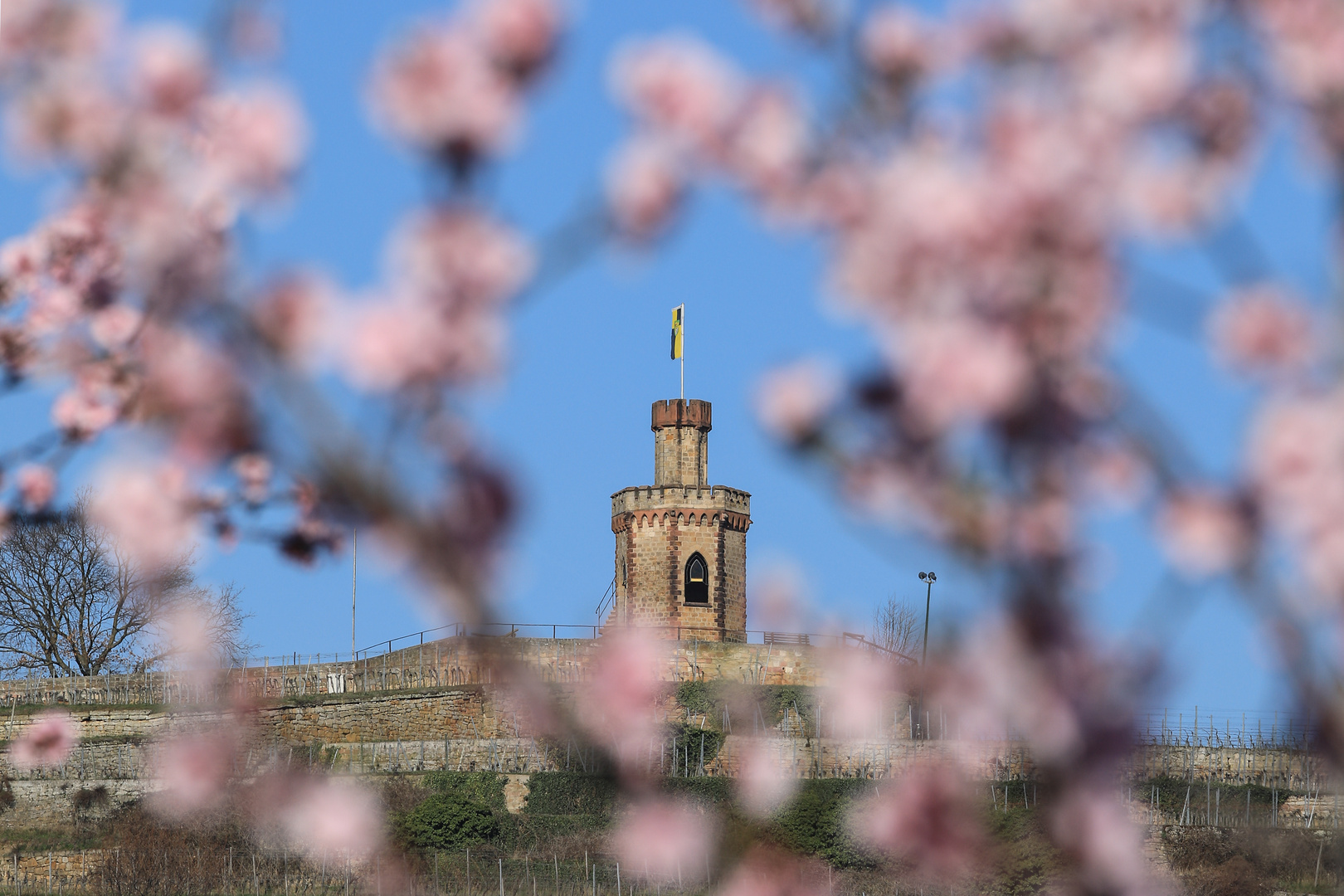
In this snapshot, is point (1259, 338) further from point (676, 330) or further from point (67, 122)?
point (676, 330)

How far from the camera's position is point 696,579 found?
171ft

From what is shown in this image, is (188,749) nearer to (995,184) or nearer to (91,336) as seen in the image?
(91,336)

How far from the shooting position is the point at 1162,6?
11.0 feet

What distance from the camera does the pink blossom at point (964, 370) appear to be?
2.84m

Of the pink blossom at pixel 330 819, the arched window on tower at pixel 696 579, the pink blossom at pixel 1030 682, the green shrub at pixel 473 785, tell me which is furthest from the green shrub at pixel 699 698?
the pink blossom at pixel 1030 682

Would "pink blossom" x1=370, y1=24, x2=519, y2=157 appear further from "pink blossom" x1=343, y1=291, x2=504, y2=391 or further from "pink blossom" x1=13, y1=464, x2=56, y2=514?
"pink blossom" x1=13, y1=464, x2=56, y2=514

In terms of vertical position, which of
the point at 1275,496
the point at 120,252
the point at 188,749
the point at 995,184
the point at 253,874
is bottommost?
the point at 253,874

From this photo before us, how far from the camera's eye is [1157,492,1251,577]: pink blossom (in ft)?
10.8

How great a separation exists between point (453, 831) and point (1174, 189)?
1263 inches

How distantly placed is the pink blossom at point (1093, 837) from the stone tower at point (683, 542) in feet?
154

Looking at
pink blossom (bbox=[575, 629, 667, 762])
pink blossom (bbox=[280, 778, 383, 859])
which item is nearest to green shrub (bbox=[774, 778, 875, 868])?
pink blossom (bbox=[280, 778, 383, 859])

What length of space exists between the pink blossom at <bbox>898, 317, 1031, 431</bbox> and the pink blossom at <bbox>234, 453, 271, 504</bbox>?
7.82 ft

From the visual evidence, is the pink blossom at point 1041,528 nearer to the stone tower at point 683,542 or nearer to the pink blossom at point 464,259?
the pink blossom at point 464,259

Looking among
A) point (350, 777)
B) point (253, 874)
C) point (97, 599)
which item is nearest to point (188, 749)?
point (253, 874)
